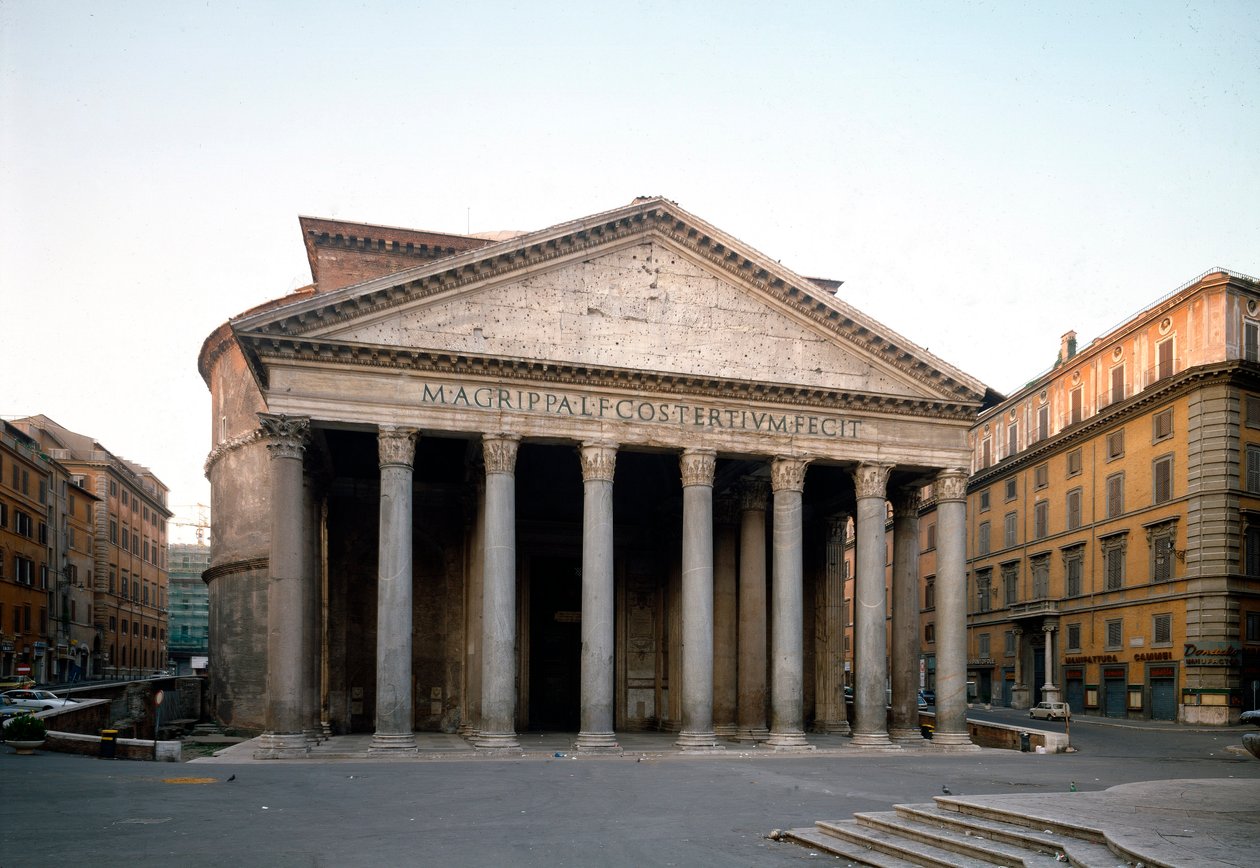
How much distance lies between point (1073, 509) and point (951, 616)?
22.4 meters

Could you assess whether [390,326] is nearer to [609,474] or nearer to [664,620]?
[609,474]

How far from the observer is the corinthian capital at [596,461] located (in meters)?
26.8

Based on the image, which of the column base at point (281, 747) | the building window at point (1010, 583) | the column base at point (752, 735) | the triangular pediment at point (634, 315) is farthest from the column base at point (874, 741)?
the building window at point (1010, 583)

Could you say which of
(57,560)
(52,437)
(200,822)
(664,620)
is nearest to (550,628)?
(664,620)

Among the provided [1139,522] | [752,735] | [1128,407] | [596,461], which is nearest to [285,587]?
[596,461]

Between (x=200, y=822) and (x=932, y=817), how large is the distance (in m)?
9.69

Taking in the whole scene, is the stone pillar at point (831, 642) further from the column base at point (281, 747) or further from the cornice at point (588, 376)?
the column base at point (281, 747)

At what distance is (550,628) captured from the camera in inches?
1396

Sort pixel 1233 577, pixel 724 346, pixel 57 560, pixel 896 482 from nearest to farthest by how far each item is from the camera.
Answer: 1. pixel 724 346
2. pixel 896 482
3. pixel 1233 577
4. pixel 57 560

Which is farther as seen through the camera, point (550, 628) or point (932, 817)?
point (550, 628)

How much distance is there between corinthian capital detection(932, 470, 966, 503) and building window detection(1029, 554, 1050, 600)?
922 inches

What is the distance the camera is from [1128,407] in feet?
146

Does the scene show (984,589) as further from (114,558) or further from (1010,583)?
(114,558)

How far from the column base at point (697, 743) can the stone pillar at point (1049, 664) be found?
26.6 metres
